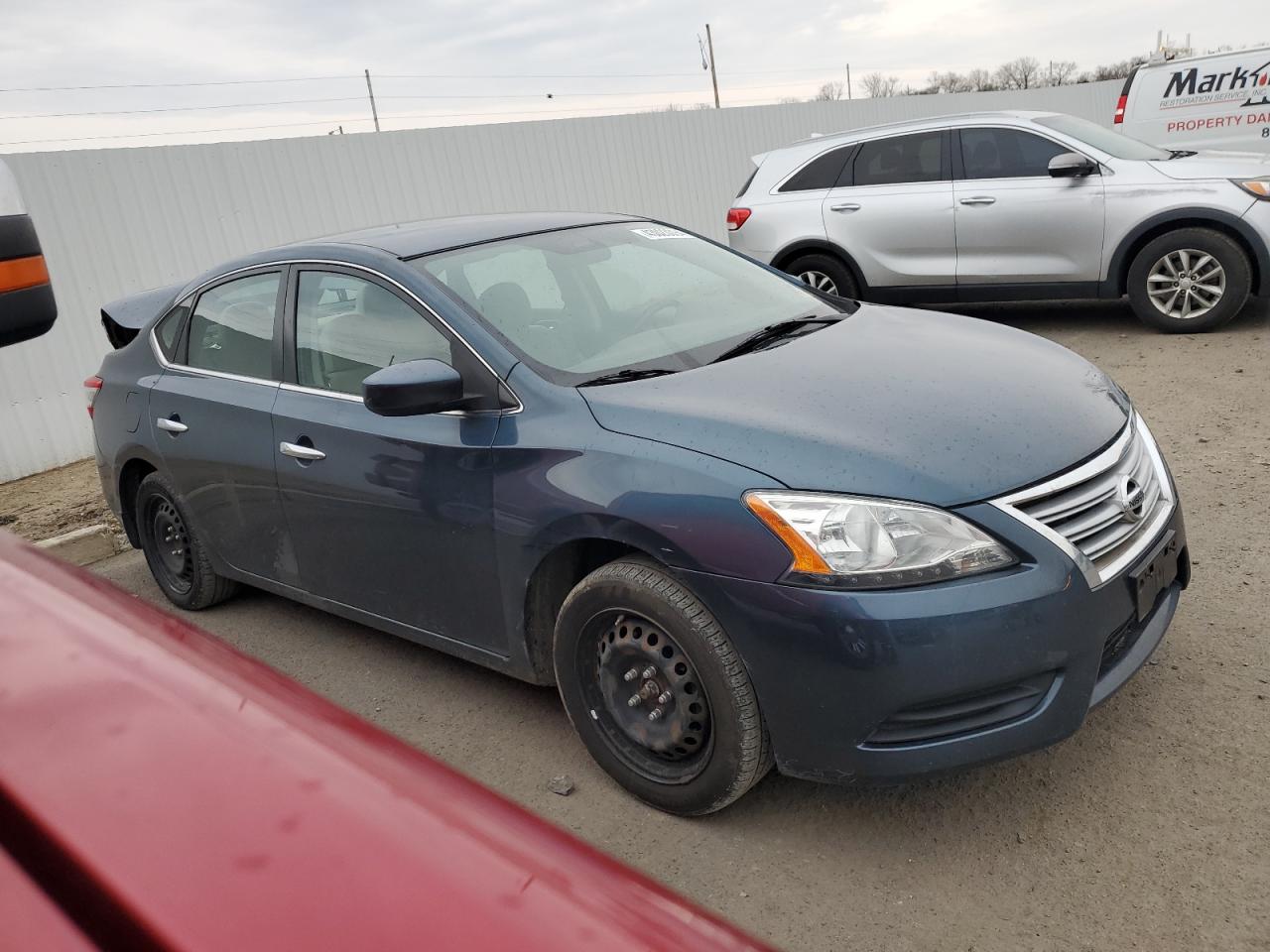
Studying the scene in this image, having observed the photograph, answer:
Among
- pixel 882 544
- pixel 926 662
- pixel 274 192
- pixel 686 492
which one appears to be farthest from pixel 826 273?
pixel 926 662

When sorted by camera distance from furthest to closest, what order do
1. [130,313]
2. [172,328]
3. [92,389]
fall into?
1. [130,313]
2. [92,389]
3. [172,328]

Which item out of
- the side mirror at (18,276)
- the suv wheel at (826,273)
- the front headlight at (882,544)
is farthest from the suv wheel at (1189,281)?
the side mirror at (18,276)

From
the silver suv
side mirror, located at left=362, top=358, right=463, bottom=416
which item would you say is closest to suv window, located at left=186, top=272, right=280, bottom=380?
side mirror, located at left=362, top=358, right=463, bottom=416

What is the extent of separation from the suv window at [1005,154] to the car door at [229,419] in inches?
242

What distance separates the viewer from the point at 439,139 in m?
11.3

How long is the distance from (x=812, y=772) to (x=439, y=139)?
10133 mm

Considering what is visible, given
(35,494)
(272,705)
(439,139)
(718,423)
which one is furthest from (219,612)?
(439,139)

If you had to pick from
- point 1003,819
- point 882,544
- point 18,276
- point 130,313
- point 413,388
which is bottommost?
point 1003,819

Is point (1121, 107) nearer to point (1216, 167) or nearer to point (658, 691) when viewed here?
point (1216, 167)

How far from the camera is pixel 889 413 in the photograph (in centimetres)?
270

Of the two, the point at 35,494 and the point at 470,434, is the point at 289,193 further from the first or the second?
the point at 470,434

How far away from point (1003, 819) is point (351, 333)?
260 cm

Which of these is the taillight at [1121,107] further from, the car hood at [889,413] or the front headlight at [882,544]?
the front headlight at [882,544]

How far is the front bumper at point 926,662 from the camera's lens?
92.9 inches
